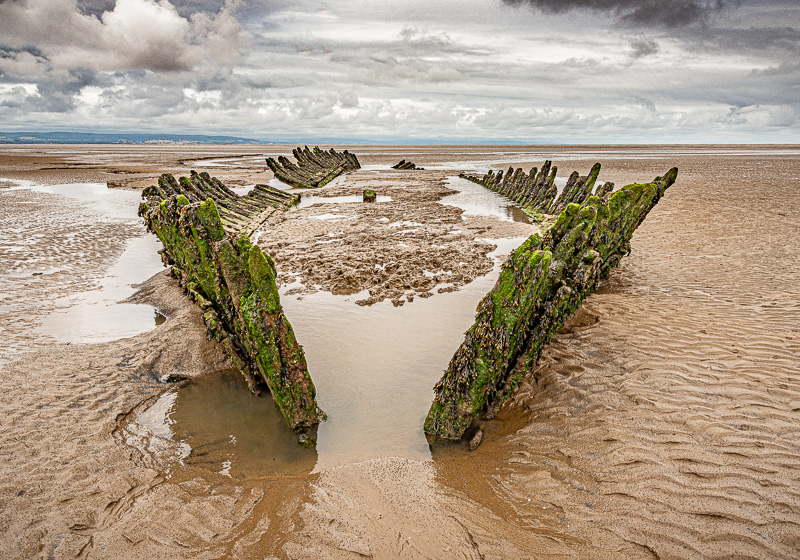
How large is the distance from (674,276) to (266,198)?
1617 cm

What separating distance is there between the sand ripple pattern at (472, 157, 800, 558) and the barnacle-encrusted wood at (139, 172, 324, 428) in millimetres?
2205

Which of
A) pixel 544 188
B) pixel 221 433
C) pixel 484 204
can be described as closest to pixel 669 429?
pixel 221 433

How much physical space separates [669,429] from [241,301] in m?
4.78

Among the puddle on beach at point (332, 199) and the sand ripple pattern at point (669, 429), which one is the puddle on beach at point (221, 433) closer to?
the sand ripple pattern at point (669, 429)

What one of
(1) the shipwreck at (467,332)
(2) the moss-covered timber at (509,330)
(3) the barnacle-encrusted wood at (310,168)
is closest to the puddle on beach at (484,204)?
(3) the barnacle-encrusted wood at (310,168)

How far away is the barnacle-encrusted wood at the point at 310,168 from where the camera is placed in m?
27.9

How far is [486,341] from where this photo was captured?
4754 mm

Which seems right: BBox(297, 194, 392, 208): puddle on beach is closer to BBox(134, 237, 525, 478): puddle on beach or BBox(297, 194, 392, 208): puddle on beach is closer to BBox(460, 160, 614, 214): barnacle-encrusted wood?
BBox(460, 160, 614, 214): barnacle-encrusted wood

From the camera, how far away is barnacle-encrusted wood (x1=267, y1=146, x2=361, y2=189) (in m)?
27.9

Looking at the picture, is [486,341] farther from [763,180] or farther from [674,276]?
[763,180]

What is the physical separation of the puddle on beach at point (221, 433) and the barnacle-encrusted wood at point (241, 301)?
296 millimetres

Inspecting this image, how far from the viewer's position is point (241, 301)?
5004mm

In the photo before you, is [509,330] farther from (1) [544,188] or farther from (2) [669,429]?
(1) [544,188]

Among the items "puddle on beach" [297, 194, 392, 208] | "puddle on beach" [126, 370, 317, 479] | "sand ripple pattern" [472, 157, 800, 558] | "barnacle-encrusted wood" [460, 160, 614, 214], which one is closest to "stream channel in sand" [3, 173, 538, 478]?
"puddle on beach" [126, 370, 317, 479]
